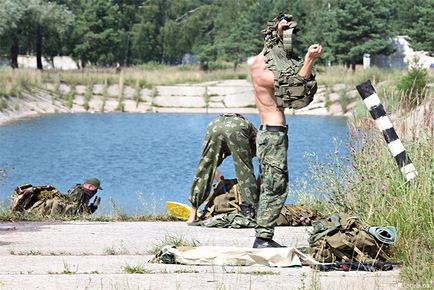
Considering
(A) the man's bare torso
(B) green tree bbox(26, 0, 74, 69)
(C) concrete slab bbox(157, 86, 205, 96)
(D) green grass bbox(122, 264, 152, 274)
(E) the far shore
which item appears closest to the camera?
(D) green grass bbox(122, 264, 152, 274)

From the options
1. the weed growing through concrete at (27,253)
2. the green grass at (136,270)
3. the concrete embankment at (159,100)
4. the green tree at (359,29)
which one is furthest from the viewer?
the green tree at (359,29)

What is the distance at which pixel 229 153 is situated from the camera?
34.8 feet

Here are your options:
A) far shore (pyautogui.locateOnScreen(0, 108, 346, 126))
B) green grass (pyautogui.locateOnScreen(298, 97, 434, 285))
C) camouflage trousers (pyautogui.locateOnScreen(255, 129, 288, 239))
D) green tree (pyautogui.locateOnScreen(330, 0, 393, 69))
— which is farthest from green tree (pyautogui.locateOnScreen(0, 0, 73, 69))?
camouflage trousers (pyautogui.locateOnScreen(255, 129, 288, 239))

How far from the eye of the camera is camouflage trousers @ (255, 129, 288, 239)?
802 cm

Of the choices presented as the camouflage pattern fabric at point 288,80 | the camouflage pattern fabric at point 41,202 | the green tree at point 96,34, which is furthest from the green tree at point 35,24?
the camouflage pattern fabric at point 288,80

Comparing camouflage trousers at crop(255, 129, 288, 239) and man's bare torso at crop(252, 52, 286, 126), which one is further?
man's bare torso at crop(252, 52, 286, 126)

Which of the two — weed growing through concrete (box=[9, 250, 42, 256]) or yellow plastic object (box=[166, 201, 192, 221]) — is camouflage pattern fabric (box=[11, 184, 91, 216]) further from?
weed growing through concrete (box=[9, 250, 42, 256])

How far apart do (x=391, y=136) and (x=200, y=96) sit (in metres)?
42.1

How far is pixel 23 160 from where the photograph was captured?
26938 mm

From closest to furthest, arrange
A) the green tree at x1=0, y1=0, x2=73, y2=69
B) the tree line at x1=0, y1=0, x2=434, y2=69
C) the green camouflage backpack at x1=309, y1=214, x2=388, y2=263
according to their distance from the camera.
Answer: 1. the green camouflage backpack at x1=309, y1=214, x2=388, y2=263
2. the green tree at x1=0, y1=0, x2=73, y2=69
3. the tree line at x1=0, y1=0, x2=434, y2=69

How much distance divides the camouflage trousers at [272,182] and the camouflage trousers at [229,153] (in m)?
2.18

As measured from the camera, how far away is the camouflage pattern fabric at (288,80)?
26.3ft

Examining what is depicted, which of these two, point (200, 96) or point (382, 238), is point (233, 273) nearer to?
point (382, 238)

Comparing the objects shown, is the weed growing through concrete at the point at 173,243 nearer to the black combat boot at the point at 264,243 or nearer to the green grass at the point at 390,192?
the black combat boot at the point at 264,243
